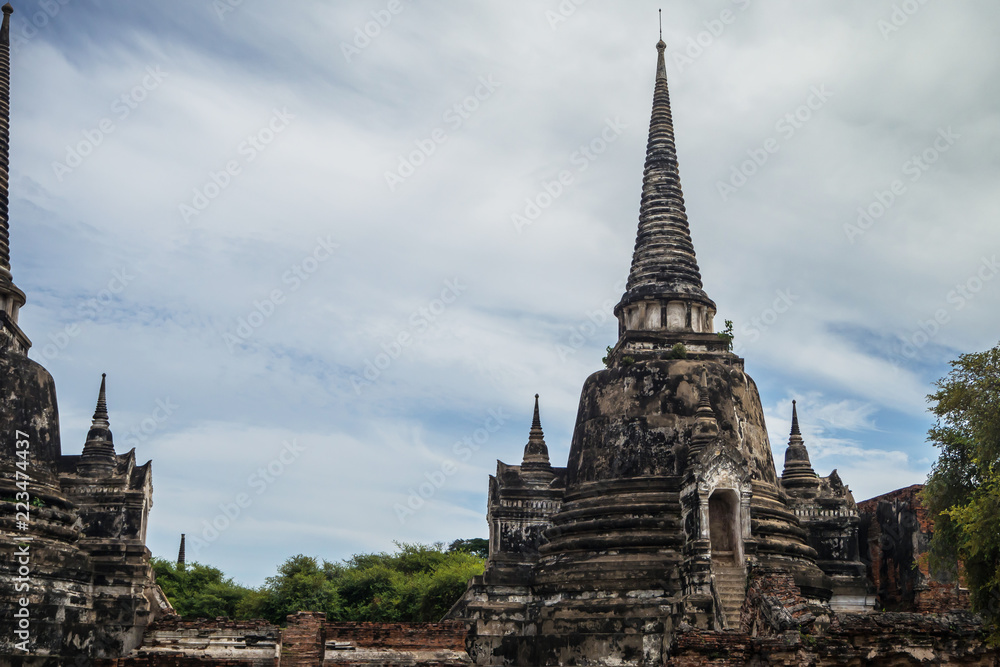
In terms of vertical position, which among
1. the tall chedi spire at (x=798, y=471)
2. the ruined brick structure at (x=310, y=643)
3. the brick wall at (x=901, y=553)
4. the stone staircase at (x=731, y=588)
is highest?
the tall chedi spire at (x=798, y=471)

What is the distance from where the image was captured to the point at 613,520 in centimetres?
2578

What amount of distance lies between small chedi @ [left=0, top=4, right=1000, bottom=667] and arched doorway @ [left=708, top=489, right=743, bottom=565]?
0.15 ft

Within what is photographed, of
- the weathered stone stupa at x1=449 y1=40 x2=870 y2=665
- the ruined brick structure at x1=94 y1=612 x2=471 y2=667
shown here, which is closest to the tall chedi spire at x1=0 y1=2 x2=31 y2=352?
the ruined brick structure at x1=94 y1=612 x2=471 y2=667

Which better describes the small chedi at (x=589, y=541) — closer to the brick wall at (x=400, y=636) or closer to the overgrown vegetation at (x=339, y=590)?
the brick wall at (x=400, y=636)

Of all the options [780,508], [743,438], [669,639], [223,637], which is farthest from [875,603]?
[223,637]

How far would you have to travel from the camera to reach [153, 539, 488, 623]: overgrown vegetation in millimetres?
37438

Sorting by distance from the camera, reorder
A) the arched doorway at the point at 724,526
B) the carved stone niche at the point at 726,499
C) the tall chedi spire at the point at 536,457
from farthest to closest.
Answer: the tall chedi spire at the point at 536,457, the arched doorway at the point at 724,526, the carved stone niche at the point at 726,499

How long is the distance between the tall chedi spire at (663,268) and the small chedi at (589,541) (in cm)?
8

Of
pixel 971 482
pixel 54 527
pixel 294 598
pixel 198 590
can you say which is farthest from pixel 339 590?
pixel 971 482

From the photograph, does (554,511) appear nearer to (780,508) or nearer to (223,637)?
(780,508)

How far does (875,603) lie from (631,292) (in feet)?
33.1

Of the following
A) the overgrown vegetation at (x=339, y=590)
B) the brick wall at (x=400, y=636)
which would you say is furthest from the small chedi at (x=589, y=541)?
the overgrown vegetation at (x=339, y=590)

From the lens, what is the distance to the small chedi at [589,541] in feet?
76.8

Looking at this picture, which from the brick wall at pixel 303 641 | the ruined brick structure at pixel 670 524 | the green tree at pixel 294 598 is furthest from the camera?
the green tree at pixel 294 598
